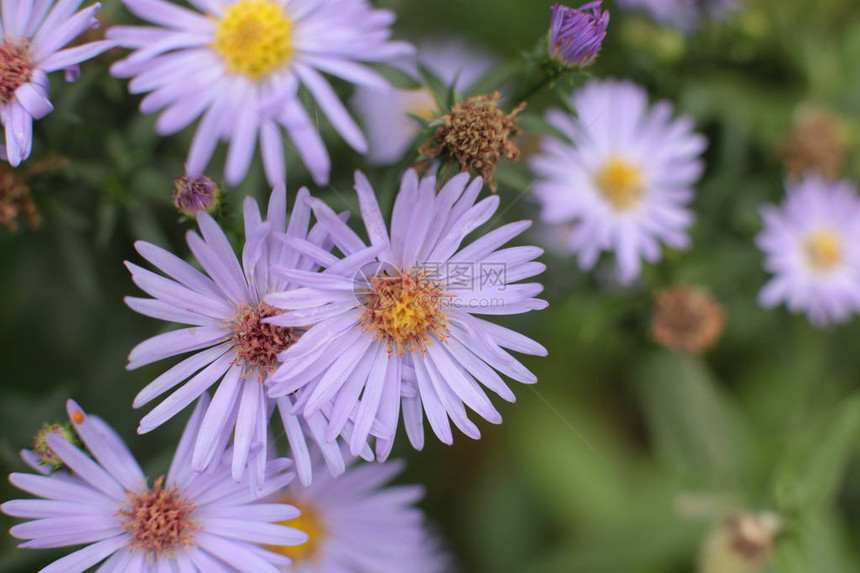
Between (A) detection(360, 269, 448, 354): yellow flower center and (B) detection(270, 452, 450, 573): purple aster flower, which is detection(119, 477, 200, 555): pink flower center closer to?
(B) detection(270, 452, 450, 573): purple aster flower

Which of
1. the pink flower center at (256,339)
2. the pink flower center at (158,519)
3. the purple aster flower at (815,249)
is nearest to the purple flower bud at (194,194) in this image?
the pink flower center at (256,339)

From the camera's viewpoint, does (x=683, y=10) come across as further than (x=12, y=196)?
Yes

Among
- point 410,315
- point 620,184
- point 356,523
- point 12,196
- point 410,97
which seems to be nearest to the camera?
point 410,315

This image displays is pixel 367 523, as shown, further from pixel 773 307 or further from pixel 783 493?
pixel 773 307

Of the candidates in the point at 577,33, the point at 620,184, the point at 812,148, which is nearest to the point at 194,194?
the point at 577,33

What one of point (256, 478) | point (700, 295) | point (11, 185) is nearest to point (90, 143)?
point (11, 185)

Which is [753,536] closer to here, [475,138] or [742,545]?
[742,545]

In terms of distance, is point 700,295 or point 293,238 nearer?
point 293,238
